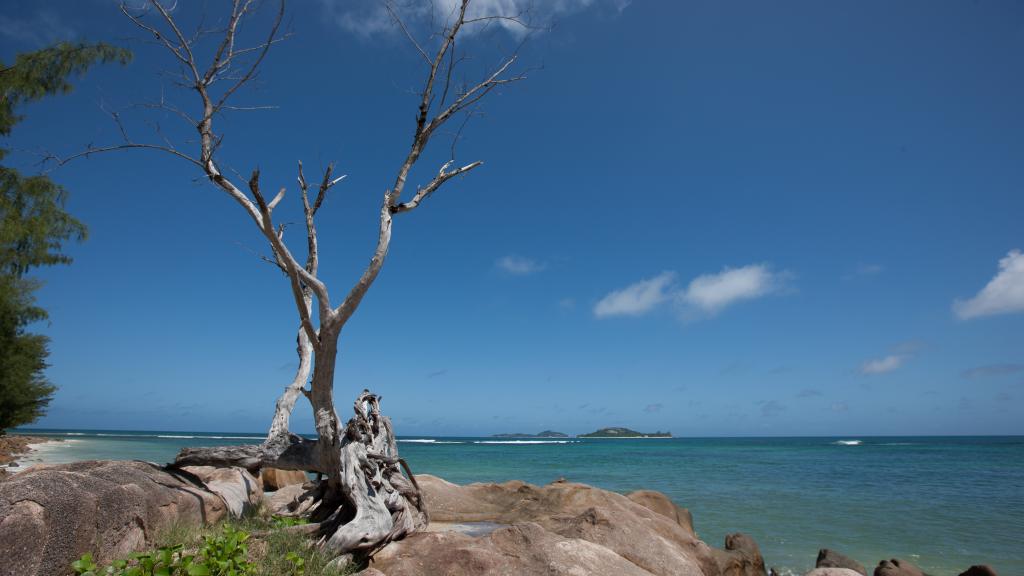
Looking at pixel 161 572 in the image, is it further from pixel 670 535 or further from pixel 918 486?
pixel 918 486

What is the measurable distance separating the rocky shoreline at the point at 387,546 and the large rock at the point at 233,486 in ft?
0.09

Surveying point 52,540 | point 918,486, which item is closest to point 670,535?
point 52,540

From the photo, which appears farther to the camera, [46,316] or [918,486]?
[918,486]

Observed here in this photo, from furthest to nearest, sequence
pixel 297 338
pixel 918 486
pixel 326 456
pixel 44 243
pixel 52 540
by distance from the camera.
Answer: pixel 918 486 < pixel 44 243 < pixel 297 338 < pixel 326 456 < pixel 52 540

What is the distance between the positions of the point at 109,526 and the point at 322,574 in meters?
2.28

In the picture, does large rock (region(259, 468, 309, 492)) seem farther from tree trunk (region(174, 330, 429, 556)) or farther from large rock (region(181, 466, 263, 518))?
tree trunk (region(174, 330, 429, 556))

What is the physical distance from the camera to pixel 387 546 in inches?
277

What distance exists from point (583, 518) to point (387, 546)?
3238mm

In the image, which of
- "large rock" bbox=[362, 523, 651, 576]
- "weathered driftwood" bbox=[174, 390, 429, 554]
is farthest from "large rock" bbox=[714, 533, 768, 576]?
"weathered driftwood" bbox=[174, 390, 429, 554]

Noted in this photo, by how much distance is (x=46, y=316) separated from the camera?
59.7 feet

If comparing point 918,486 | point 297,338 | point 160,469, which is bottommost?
point 918,486

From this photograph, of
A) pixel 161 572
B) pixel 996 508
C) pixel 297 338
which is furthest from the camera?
pixel 996 508

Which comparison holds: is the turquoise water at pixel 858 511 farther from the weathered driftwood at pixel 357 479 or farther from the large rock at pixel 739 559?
the weathered driftwood at pixel 357 479

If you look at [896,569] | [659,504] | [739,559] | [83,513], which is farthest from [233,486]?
[896,569]
